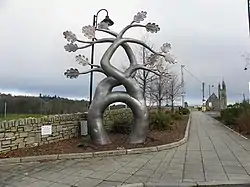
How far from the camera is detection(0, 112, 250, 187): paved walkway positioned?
303 inches

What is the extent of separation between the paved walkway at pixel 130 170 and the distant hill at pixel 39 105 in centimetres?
1052

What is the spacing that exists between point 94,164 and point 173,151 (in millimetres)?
3643

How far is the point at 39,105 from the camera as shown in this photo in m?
20.5

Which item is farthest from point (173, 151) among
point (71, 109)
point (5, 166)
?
point (71, 109)

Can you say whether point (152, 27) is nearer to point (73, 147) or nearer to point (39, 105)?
point (73, 147)

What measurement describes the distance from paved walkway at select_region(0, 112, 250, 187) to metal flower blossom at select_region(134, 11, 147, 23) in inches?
213

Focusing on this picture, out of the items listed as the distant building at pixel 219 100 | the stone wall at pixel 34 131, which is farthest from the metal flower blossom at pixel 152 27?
the distant building at pixel 219 100

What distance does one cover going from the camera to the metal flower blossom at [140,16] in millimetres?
13805

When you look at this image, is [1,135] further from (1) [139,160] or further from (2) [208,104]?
(2) [208,104]

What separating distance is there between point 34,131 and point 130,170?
4.23 metres

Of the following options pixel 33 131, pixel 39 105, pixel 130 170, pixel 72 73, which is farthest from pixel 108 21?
pixel 39 105

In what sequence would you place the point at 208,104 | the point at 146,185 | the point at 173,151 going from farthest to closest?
the point at 208,104 < the point at 173,151 < the point at 146,185

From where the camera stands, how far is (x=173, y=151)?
12.2 metres

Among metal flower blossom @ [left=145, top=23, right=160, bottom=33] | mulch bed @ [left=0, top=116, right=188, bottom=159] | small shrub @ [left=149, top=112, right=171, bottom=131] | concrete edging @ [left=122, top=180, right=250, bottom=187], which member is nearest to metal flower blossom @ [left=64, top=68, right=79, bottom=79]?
mulch bed @ [left=0, top=116, right=188, bottom=159]
